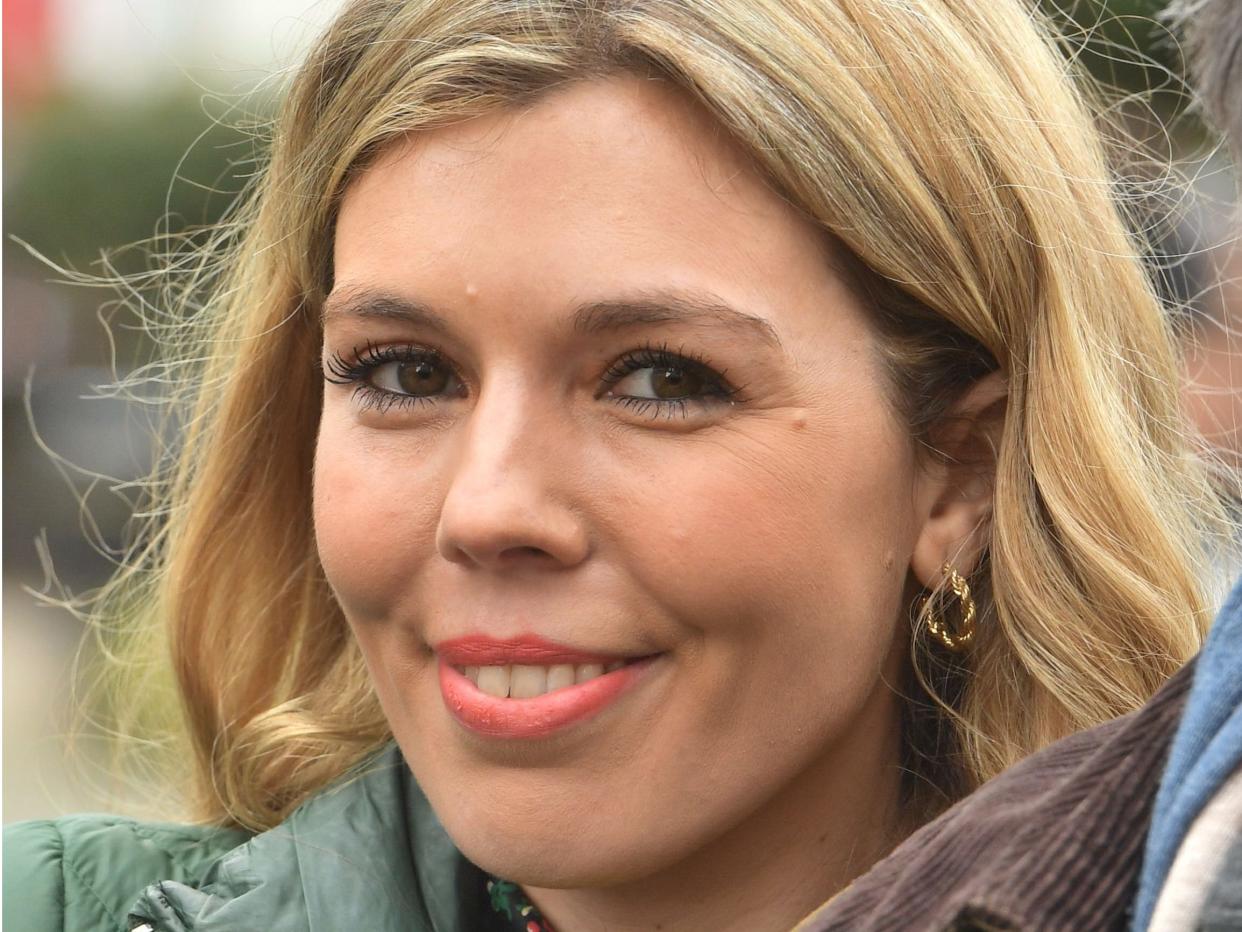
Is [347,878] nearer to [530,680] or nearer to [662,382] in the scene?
[530,680]

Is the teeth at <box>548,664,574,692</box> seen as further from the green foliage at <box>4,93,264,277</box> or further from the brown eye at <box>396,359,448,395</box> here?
the green foliage at <box>4,93,264,277</box>

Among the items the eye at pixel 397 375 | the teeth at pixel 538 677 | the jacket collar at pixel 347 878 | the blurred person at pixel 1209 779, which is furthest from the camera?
the jacket collar at pixel 347 878

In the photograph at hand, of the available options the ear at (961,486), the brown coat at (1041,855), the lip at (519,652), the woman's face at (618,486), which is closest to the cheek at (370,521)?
the woman's face at (618,486)

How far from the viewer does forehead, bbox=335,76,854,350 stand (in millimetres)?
1922

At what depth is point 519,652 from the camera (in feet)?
6.44

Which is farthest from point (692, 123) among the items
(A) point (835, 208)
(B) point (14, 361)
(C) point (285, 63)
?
(B) point (14, 361)

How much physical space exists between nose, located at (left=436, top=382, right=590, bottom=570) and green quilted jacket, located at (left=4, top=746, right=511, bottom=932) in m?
0.62

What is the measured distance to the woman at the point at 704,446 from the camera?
194cm

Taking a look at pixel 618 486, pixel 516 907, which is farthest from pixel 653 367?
pixel 516 907

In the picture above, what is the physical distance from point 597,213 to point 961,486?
643 mm

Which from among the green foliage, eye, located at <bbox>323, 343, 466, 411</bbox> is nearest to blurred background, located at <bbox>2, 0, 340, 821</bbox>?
the green foliage

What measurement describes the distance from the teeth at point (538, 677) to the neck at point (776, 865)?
313 mm

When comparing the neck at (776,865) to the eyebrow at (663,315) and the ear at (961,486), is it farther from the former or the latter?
the eyebrow at (663,315)

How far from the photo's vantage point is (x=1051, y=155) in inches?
88.2
